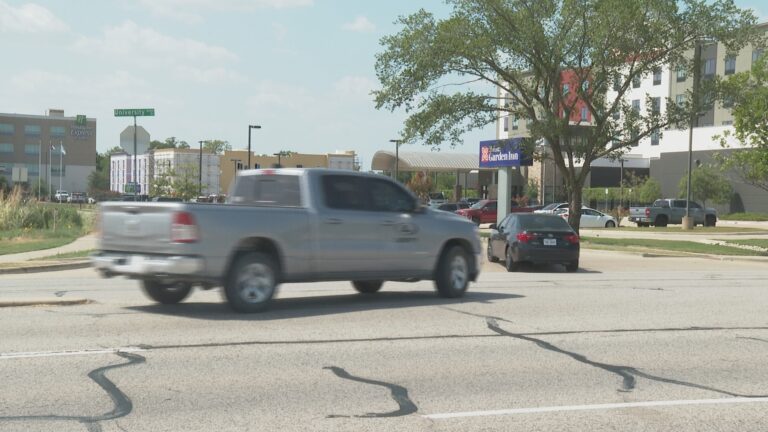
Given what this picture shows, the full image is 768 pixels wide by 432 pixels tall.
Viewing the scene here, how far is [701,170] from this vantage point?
68562mm

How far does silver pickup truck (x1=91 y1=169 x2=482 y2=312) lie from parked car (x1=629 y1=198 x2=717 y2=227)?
47100 millimetres

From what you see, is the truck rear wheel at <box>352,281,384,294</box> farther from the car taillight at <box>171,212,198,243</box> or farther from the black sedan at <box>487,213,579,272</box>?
→ the black sedan at <box>487,213,579,272</box>

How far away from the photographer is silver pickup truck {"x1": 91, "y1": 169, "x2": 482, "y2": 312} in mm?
10570

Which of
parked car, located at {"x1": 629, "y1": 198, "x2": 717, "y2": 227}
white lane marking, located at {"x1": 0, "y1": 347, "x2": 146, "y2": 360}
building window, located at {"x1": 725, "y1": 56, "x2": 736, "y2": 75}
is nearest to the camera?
white lane marking, located at {"x1": 0, "y1": 347, "x2": 146, "y2": 360}

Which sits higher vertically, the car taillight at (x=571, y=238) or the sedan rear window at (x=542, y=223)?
the sedan rear window at (x=542, y=223)

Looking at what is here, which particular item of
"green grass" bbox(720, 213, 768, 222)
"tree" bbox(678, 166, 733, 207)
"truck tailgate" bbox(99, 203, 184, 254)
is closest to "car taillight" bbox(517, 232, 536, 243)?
"truck tailgate" bbox(99, 203, 184, 254)

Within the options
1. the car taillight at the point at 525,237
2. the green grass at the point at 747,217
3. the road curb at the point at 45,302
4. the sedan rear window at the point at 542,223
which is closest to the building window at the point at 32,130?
the green grass at the point at 747,217

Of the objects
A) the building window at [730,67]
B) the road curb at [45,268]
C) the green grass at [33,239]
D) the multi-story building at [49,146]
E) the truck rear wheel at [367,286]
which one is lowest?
the road curb at [45,268]

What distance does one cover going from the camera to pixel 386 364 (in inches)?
321

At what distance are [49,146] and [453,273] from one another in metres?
136

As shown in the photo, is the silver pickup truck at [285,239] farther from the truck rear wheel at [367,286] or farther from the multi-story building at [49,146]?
the multi-story building at [49,146]

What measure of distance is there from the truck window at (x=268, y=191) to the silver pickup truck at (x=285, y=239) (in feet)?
0.05

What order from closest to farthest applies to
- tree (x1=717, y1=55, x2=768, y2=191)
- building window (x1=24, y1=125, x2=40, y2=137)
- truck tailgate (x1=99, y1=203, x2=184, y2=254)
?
1. truck tailgate (x1=99, y1=203, x2=184, y2=254)
2. tree (x1=717, y1=55, x2=768, y2=191)
3. building window (x1=24, y1=125, x2=40, y2=137)

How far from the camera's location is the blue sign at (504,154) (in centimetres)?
3725
